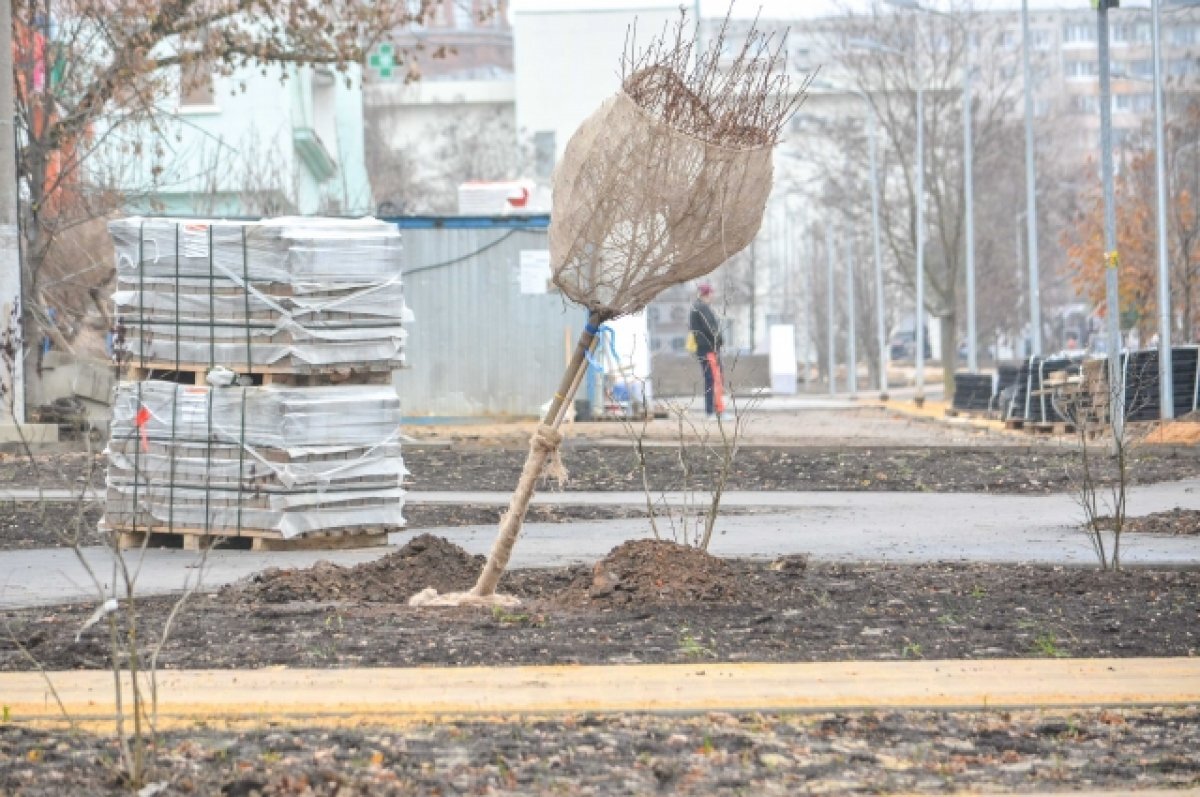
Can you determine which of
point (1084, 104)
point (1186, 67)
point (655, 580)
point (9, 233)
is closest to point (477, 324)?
point (9, 233)

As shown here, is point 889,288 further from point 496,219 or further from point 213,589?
point 213,589

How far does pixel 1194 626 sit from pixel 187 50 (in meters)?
20.6

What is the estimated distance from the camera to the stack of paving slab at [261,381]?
1327cm

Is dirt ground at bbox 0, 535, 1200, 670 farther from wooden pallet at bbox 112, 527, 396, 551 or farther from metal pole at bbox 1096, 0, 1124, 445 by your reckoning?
metal pole at bbox 1096, 0, 1124, 445

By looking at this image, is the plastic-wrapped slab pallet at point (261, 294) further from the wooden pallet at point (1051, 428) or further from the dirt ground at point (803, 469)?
the wooden pallet at point (1051, 428)

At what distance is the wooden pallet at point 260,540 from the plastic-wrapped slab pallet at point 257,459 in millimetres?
32

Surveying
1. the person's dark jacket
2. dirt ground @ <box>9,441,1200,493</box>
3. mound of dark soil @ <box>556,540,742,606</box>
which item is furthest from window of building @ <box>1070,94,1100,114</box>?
mound of dark soil @ <box>556,540,742,606</box>

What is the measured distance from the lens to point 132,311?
1362cm

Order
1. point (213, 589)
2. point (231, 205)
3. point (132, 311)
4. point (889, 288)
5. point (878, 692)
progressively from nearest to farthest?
point (878, 692), point (213, 589), point (132, 311), point (231, 205), point (889, 288)

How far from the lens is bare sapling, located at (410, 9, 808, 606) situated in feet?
30.9

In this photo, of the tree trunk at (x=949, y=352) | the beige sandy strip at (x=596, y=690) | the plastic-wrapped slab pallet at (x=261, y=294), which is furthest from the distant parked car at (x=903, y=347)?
the beige sandy strip at (x=596, y=690)

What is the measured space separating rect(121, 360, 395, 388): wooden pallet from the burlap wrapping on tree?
3.88 meters

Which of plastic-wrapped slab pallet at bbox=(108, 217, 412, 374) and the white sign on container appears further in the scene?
the white sign on container

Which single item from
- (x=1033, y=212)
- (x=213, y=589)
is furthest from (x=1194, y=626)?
(x=1033, y=212)
